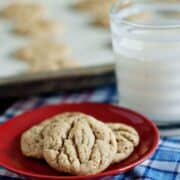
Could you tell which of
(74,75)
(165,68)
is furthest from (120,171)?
(74,75)

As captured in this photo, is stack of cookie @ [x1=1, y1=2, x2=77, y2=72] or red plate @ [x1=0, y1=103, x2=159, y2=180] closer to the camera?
red plate @ [x1=0, y1=103, x2=159, y2=180]

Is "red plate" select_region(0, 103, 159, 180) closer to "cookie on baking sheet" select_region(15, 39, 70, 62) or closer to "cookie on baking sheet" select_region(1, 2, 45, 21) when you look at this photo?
"cookie on baking sheet" select_region(15, 39, 70, 62)

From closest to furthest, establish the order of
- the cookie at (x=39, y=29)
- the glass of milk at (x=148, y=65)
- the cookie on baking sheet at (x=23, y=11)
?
the glass of milk at (x=148, y=65), the cookie at (x=39, y=29), the cookie on baking sheet at (x=23, y=11)

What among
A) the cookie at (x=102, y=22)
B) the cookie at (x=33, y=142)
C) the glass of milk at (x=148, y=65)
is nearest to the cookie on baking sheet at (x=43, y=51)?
the cookie at (x=102, y=22)

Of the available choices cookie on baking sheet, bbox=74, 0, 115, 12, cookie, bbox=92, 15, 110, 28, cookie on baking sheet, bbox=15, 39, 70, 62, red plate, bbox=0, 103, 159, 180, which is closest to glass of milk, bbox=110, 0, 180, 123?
red plate, bbox=0, 103, 159, 180

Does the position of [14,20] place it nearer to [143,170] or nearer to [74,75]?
[74,75]

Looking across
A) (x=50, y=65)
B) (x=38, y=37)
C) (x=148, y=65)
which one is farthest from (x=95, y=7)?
(x=148, y=65)

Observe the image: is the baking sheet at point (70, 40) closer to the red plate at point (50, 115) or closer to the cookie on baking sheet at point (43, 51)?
the cookie on baking sheet at point (43, 51)

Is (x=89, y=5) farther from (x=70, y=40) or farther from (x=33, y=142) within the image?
(x=33, y=142)
